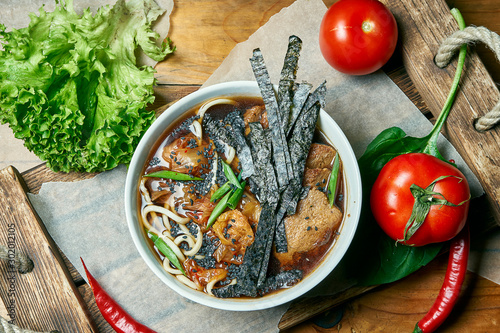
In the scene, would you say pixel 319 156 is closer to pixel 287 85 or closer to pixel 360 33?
pixel 287 85

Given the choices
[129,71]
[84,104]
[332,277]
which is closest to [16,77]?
[84,104]

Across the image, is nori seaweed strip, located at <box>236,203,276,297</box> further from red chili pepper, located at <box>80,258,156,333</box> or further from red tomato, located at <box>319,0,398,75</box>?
red tomato, located at <box>319,0,398,75</box>

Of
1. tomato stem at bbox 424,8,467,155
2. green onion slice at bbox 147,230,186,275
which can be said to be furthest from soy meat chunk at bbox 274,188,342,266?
tomato stem at bbox 424,8,467,155

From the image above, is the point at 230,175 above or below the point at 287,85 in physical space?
below

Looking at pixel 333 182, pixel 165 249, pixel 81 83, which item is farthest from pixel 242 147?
pixel 81 83

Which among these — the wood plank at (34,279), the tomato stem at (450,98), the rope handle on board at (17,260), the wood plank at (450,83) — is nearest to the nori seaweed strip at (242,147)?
the tomato stem at (450,98)

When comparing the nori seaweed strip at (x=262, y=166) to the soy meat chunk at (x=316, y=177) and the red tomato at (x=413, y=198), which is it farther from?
the red tomato at (x=413, y=198)
